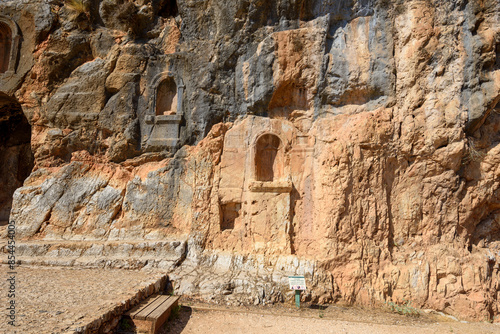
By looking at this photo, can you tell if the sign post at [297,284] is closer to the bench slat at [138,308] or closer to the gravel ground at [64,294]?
the bench slat at [138,308]

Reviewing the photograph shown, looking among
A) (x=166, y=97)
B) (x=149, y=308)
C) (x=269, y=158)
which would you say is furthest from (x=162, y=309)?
(x=166, y=97)

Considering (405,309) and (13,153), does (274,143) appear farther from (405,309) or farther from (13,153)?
(13,153)

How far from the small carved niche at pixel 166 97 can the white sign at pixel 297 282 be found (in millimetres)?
5975

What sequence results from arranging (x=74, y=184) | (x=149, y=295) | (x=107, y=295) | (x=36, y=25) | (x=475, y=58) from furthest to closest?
1. (x=36, y=25)
2. (x=74, y=184)
3. (x=475, y=58)
4. (x=149, y=295)
5. (x=107, y=295)

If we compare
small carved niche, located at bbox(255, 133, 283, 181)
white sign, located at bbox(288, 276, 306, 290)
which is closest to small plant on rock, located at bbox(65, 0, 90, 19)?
small carved niche, located at bbox(255, 133, 283, 181)

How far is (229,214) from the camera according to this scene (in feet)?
28.8

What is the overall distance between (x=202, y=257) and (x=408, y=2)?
7861 mm

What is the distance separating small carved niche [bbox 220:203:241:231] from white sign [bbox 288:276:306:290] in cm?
233

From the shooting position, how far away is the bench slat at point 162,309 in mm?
5441

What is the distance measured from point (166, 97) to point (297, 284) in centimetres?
658

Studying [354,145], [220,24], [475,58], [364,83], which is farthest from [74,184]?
[475,58]

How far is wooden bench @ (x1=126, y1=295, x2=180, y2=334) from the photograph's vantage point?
213 inches

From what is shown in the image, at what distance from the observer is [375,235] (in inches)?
306

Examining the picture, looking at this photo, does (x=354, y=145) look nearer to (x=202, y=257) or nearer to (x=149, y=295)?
(x=202, y=257)
